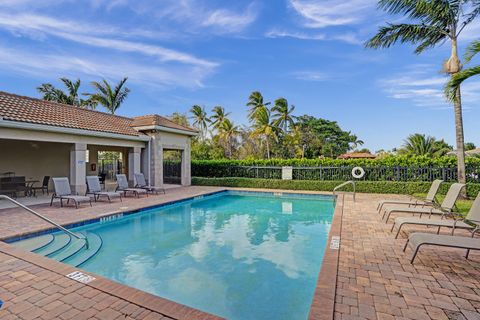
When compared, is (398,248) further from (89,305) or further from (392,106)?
(392,106)

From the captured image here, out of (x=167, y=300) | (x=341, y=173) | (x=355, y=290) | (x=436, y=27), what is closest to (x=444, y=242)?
(x=355, y=290)

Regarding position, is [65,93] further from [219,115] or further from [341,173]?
[341,173]

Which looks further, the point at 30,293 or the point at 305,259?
the point at 305,259

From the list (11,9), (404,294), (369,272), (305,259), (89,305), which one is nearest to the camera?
(89,305)

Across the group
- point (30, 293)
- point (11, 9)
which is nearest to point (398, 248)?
point (30, 293)

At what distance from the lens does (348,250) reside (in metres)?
5.44

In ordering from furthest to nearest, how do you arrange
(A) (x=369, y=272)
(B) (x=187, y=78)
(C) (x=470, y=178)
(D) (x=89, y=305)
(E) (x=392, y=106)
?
(E) (x=392, y=106) < (B) (x=187, y=78) < (C) (x=470, y=178) < (A) (x=369, y=272) < (D) (x=89, y=305)

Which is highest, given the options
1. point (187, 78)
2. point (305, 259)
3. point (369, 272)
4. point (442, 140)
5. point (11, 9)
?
point (187, 78)

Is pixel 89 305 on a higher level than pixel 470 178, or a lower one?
lower

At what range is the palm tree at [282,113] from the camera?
36781 mm

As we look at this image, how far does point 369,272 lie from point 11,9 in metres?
15.6

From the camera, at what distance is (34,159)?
15195 millimetres

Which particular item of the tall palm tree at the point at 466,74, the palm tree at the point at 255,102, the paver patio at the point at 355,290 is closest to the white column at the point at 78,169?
the paver patio at the point at 355,290

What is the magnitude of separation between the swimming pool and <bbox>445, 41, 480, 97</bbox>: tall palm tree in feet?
17.4
